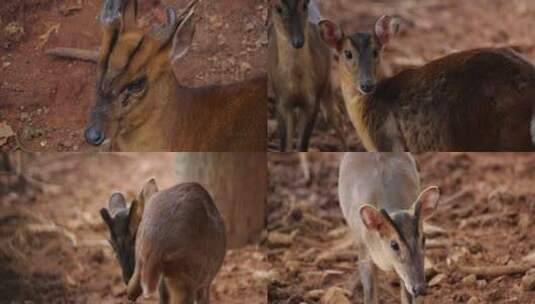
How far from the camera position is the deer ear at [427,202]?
4.35m

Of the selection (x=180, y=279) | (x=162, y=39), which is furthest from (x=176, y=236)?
(x=162, y=39)

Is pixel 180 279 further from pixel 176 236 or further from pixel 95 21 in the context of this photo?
pixel 95 21

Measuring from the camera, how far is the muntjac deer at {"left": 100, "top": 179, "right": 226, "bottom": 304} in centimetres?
419

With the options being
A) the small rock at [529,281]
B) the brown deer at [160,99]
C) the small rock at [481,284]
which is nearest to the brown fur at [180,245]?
the brown deer at [160,99]

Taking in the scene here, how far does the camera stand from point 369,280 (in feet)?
14.7

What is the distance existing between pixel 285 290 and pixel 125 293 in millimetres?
646

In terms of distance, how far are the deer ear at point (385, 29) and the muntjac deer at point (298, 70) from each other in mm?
206

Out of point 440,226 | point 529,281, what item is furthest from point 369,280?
point 529,281

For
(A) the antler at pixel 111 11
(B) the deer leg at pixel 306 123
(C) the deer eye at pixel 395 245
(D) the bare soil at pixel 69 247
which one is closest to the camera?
(C) the deer eye at pixel 395 245

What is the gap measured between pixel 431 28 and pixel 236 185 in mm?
1017

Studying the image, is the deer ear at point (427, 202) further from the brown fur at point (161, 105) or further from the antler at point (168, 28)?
the antler at point (168, 28)

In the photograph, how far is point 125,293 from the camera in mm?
4582

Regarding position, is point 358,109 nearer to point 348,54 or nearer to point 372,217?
point 348,54

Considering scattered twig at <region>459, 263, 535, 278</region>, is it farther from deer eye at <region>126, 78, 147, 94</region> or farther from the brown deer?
deer eye at <region>126, 78, 147, 94</region>
